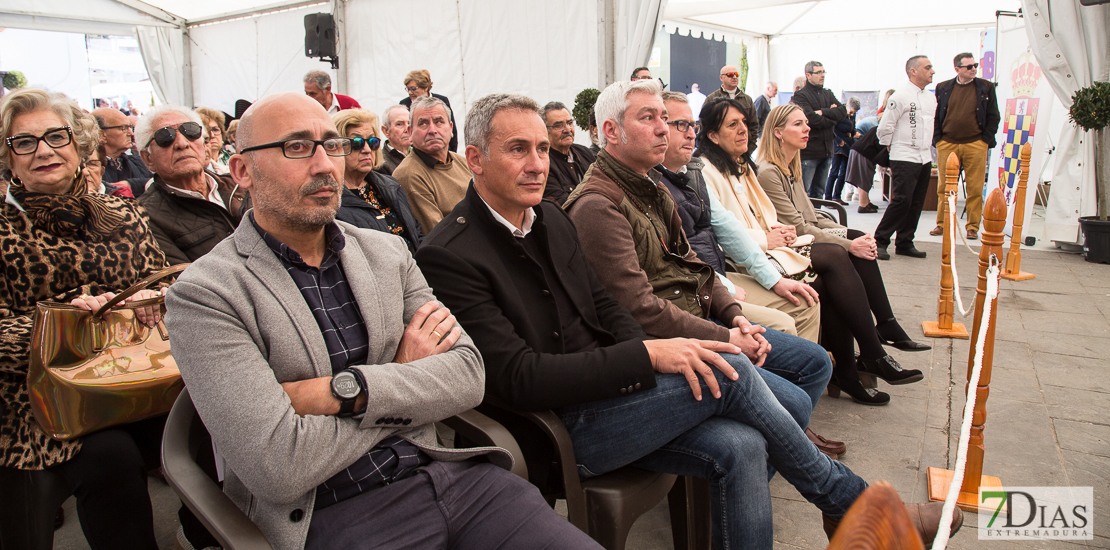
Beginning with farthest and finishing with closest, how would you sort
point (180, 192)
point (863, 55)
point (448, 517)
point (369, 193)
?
1. point (863, 55)
2. point (369, 193)
3. point (180, 192)
4. point (448, 517)

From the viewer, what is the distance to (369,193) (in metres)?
3.28

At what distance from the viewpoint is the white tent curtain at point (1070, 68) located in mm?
6203

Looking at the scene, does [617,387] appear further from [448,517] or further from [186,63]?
[186,63]

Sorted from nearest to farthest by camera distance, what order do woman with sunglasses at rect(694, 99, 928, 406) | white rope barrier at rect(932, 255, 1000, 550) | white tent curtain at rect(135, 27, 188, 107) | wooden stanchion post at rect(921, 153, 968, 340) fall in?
white rope barrier at rect(932, 255, 1000, 550) → woman with sunglasses at rect(694, 99, 928, 406) → wooden stanchion post at rect(921, 153, 968, 340) → white tent curtain at rect(135, 27, 188, 107)

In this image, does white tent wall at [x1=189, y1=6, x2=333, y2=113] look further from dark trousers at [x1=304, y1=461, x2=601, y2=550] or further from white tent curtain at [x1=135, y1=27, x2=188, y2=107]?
dark trousers at [x1=304, y1=461, x2=601, y2=550]

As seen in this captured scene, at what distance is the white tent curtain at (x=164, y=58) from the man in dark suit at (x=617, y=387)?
1161cm

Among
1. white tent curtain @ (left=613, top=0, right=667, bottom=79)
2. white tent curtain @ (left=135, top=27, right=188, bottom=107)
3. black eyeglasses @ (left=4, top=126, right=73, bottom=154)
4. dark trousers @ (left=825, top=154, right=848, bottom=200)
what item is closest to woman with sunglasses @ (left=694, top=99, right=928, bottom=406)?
black eyeglasses @ (left=4, top=126, right=73, bottom=154)

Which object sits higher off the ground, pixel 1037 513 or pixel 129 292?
pixel 129 292

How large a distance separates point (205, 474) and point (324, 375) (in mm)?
301

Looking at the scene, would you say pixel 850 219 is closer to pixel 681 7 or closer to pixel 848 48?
pixel 681 7

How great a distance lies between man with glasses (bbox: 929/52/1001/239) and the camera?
22.8ft

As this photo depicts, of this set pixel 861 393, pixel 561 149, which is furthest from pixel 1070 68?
pixel 561 149

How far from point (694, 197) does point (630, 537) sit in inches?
61.6

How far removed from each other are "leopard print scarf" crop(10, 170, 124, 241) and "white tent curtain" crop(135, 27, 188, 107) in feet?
35.4
